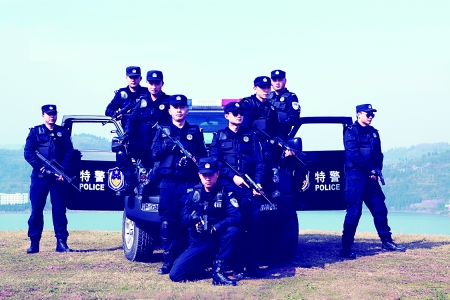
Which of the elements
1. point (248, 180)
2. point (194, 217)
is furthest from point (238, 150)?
point (194, 217)

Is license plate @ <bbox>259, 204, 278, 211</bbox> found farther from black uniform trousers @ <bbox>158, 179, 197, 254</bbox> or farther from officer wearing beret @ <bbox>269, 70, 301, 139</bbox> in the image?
officer wearing beret @ <bbox>269, 70, 301, 139</bbox>

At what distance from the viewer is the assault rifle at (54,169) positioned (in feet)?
31.9

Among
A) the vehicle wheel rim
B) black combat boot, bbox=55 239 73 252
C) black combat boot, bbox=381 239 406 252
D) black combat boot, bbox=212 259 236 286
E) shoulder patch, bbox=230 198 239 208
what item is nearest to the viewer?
black combat boot, bbox=212 259 236 286

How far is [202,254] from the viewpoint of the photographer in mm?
7445

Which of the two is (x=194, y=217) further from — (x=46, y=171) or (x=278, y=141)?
(x=46, y=171)

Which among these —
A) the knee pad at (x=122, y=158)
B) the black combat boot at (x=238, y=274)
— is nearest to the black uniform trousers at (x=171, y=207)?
the black combat boot at (x=238, y=274)

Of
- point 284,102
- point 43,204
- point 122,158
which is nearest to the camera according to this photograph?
point 122,158

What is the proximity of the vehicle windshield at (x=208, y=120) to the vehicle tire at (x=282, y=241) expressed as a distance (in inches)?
62.1

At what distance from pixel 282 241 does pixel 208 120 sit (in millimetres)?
1952

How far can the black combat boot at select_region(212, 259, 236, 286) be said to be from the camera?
23.3 ft

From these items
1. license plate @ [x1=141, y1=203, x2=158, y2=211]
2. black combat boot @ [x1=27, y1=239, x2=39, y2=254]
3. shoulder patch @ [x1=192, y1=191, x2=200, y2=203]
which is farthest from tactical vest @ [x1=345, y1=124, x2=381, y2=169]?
black combat boot @ [x1=27, y1=239, x2=39, y2=254]

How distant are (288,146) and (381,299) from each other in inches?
106

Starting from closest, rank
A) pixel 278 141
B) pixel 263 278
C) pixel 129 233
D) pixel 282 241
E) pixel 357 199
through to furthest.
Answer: pixel 263 278 → pixel 278 141 → pixel 282 241 → pixel 129 233 → pixel 357 199

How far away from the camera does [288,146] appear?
28.0 ft
